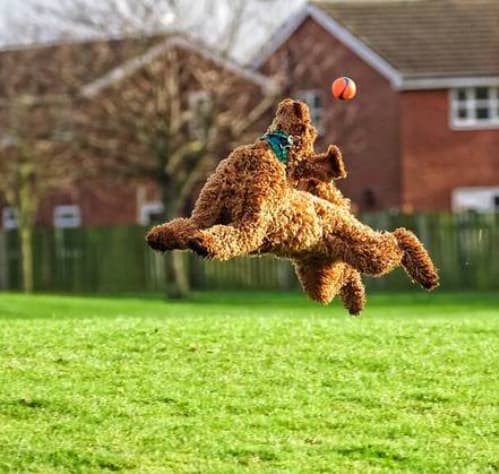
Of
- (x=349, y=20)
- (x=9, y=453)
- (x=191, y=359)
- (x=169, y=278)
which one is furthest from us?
(x=349, y=20)

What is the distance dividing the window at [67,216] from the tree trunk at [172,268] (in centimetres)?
1471

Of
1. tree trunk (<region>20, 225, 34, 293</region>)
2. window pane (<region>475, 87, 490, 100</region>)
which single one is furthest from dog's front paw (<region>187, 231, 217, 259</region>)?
window pane (<region>475, 87, 490, 100</region>)

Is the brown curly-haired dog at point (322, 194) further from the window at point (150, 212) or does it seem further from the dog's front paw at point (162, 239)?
the window at point (150, 212)

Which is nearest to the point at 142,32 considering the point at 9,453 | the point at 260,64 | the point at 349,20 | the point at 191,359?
the point at 260,64

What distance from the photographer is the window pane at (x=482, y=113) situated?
149ft

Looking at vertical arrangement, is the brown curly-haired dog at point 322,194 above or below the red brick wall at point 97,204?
below

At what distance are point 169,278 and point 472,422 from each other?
1083 inches

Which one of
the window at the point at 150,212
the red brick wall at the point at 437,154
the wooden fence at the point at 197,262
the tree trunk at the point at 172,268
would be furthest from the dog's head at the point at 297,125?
the window at the point at 150,212

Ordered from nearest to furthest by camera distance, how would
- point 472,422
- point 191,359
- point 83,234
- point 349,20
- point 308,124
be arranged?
point 308,124 → point 472,422 → point 191,359 → point 83,234 → point 349,20

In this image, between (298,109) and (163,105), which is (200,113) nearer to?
(163,105)

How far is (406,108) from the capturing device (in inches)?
1766

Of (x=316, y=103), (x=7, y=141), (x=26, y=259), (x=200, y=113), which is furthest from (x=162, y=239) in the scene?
(x=7, y=141)

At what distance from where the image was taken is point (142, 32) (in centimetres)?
4016

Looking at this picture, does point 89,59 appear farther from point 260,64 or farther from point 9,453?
point 9,453
